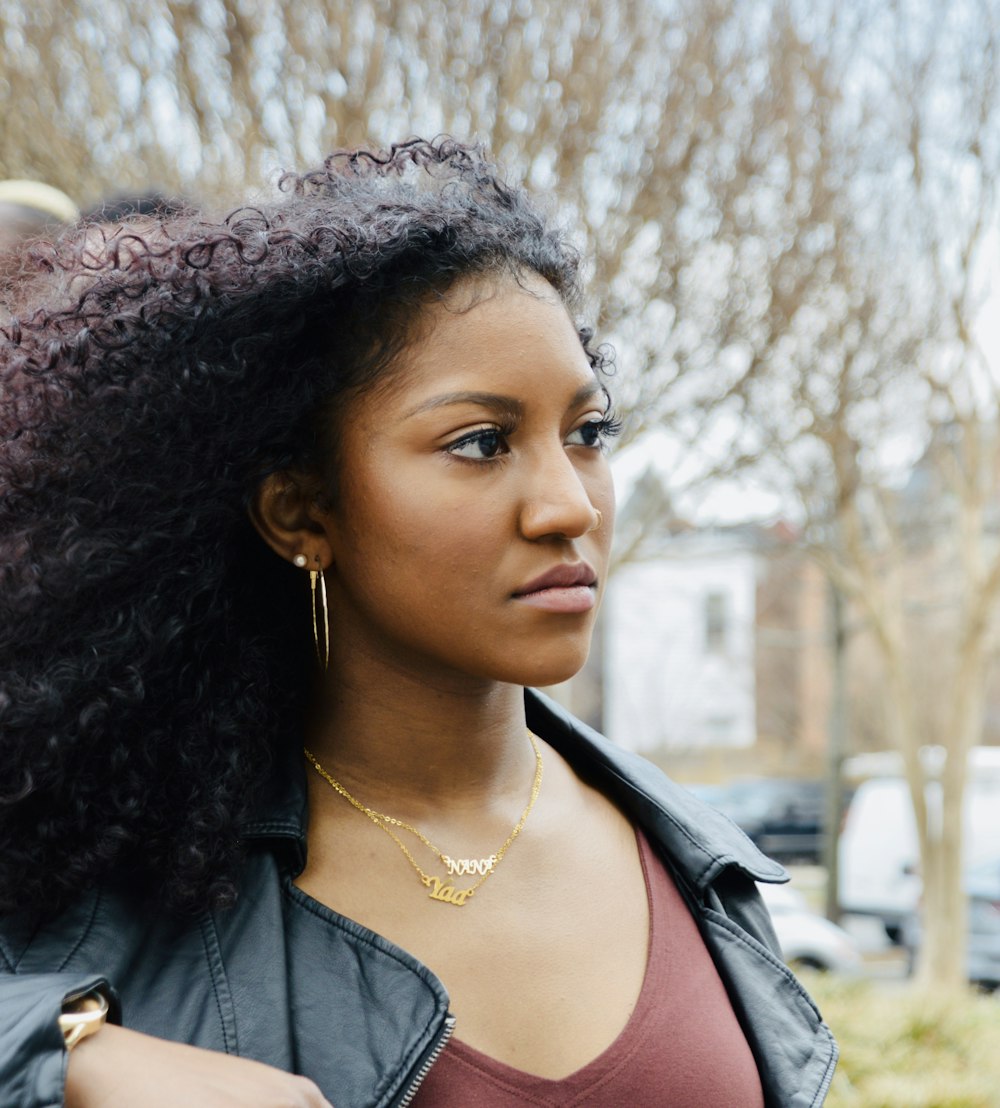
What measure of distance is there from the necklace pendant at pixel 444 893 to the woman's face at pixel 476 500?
12.6 inches

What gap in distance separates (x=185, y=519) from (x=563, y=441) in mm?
530

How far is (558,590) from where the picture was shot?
1757 millimetres

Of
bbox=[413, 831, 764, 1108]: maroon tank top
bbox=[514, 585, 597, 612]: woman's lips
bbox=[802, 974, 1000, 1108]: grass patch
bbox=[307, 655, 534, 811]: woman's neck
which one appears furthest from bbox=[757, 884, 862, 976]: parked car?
bbox=[514, 585, 597, 612]: woman's lips

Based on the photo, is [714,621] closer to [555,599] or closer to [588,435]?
[588,435]

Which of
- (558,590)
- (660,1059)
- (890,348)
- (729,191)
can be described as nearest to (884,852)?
(890,348)

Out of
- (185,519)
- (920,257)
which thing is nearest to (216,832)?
(185,519)

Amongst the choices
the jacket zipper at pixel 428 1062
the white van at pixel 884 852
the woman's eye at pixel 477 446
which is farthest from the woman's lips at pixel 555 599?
the white van at pixel 884 852

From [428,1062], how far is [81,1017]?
47 cm

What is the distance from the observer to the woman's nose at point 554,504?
5.65 feet

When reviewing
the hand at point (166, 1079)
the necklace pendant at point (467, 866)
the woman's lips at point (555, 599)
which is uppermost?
the woman's lips at point (555, 599)

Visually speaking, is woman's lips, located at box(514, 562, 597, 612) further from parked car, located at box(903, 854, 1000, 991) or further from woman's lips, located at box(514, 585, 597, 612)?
parked car, located at box(903, 854, 1000, 991)

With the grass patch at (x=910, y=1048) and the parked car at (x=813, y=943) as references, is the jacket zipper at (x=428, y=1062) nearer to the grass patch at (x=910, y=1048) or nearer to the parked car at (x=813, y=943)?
the grass patch at (x=910, y=1048)

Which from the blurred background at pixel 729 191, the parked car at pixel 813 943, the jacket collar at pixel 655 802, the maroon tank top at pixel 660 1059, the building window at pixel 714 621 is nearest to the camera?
the maroon tank top at pixel 660 1059

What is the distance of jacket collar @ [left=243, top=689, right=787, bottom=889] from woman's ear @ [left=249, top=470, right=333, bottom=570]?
31 centimetres
